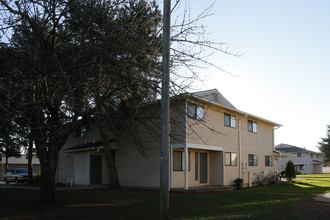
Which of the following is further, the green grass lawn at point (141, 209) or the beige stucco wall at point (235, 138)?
the beige stucco wall at point (235, 138)

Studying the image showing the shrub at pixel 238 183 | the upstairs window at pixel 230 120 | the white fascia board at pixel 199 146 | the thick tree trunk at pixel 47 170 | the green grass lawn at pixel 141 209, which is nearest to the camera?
the green grass lawn at pixel 141 209

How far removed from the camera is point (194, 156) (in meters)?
21.2

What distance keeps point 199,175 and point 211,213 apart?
34.3ft

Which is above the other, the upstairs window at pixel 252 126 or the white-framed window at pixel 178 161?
the upstairs window at pixel 252 126

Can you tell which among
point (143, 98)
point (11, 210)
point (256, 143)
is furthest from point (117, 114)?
point (256, 143)

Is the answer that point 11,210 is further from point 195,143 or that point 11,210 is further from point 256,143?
point 256,143

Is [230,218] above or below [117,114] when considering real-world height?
below

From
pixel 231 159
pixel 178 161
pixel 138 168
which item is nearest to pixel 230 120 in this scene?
pixel 231 159

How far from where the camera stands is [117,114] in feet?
39.9

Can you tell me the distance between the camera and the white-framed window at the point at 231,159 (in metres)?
22.8

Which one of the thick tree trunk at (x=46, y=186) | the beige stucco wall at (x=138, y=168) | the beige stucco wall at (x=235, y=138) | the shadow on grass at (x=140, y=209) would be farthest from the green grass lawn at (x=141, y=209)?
the beige stucco wall at (x=235, y=138)

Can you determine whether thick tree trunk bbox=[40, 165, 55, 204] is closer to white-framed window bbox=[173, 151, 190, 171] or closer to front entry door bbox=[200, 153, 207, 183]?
white-framed window bbox=[173, 151, 190, 171]

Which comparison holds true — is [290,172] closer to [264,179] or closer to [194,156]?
[264,179]

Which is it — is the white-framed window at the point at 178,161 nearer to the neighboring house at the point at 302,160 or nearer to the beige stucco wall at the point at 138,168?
the beige stucco wall at the point at 138,168
